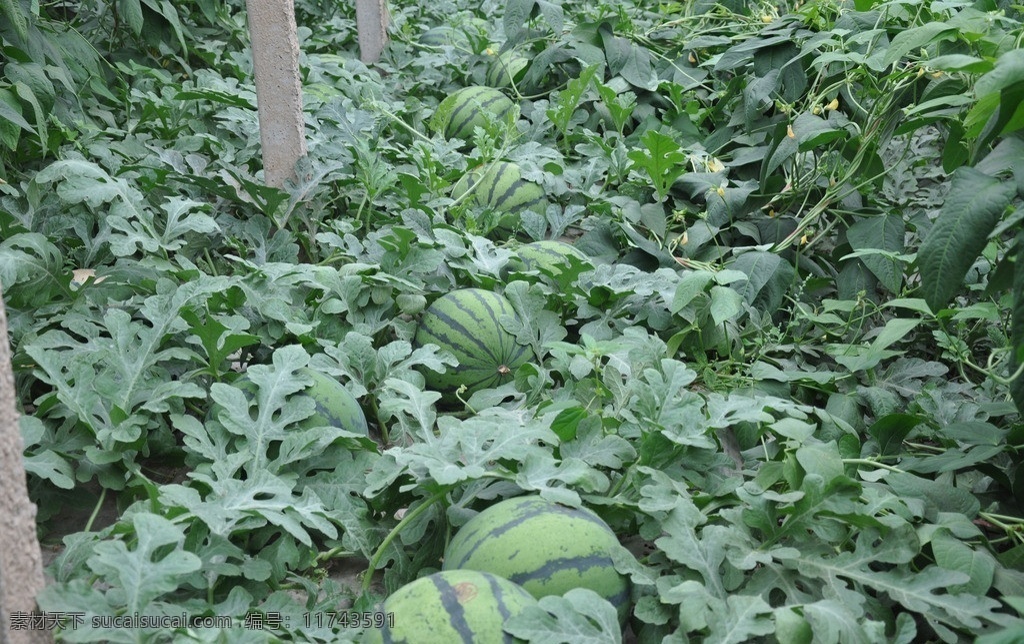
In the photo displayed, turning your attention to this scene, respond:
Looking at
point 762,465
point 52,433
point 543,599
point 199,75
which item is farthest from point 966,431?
point 199,75

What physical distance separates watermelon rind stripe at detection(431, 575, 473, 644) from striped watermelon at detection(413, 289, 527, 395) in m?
1.14

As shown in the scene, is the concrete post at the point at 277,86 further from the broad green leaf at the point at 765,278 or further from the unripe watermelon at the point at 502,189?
the broad green leaf at the point at 765,278

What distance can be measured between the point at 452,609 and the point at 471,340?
125 centimetres

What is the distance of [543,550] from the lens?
184cm

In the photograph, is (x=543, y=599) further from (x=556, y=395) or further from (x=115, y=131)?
(x=115, y=131)

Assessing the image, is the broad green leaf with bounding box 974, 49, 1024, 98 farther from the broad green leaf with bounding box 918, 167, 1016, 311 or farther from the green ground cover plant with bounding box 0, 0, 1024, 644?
the broad green leaf with bounding box 918, 167, 1016, 311

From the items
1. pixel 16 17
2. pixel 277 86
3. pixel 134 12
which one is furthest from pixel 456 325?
pixel 134 12

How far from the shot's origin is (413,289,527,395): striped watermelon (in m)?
2.80

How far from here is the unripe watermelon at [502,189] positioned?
3.76 m

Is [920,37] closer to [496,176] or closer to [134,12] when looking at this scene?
[496,176]

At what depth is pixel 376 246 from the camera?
123 inches

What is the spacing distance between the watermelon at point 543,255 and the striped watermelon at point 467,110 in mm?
1439

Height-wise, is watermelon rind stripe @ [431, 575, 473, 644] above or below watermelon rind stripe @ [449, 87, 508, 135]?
below

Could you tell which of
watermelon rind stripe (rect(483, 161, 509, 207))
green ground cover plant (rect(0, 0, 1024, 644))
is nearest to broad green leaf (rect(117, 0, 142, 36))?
green ground cover plant (rect(0, 0, 1024, 644))
